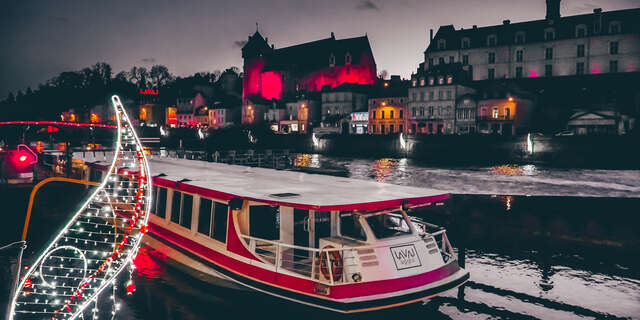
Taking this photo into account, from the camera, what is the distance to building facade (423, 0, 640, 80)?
71812 millimetres

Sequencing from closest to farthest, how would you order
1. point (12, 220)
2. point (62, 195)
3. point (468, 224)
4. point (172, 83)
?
point (12, 220) < point (468, 224) < point (62, 195) < point (172, 83)

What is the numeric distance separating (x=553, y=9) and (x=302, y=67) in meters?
58.2

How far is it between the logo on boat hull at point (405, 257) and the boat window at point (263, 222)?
2.95 meters

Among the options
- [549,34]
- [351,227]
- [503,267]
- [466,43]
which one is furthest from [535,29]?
[351,227]

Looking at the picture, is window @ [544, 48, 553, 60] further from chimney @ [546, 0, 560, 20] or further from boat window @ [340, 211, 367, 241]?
boat window @ [340, 211, 367, 241]

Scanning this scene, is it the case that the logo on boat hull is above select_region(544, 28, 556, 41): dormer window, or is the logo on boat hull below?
below

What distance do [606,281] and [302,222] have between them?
29.3ft

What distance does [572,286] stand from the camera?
11867 mm

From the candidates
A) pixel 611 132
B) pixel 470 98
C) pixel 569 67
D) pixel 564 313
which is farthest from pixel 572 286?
pixel 569 67

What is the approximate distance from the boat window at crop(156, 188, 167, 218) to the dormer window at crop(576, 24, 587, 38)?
268 feet


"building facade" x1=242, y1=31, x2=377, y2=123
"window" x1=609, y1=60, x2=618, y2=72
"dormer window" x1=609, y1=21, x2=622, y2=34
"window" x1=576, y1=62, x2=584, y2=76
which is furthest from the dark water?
"building facade" x1=242, y1=31, x2=377, y2=123

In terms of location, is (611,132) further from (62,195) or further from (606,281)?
Answer: (62,195)

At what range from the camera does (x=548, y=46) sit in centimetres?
7794

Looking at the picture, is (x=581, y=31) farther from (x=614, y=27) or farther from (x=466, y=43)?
(x=466, y=43)
